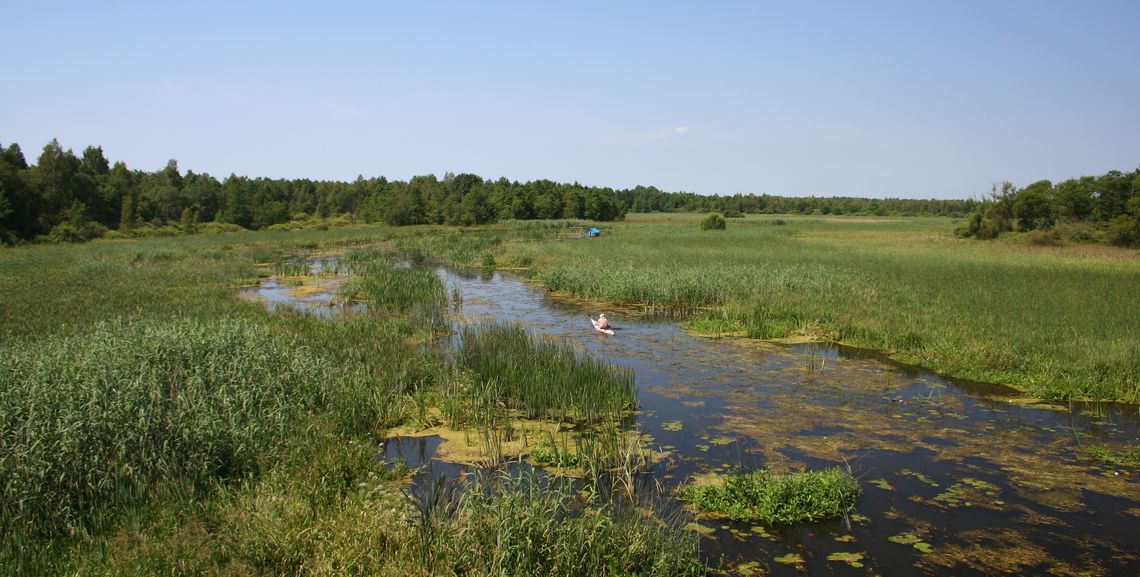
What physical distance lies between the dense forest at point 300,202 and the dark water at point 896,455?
31.9m

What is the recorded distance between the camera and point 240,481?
7609 millimetres

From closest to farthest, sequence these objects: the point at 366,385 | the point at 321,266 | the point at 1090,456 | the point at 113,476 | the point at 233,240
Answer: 1. the point at 113,476
2. the point at 1090,456
3. the point at 366,385
4. the point at 321,266
5. the point at 233,240

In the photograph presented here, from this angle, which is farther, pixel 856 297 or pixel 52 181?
pixel 52 181

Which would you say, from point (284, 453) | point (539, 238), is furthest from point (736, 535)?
point (539, 238)

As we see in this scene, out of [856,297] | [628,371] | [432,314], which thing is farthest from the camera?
[856,297]

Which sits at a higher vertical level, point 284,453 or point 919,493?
point 284,453

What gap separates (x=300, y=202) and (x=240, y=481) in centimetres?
9851

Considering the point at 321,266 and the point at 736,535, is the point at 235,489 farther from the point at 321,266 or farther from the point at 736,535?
the point at 321,266

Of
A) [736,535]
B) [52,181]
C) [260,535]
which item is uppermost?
[52,181]

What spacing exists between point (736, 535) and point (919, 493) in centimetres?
269

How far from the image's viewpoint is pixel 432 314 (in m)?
18.6

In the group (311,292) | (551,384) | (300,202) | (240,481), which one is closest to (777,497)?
(551,384)

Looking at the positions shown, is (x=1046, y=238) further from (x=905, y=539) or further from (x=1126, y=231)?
(x=905, y=539)

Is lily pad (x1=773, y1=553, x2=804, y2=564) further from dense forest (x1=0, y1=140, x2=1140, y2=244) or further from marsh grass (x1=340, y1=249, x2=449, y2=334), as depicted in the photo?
dense forest (x1=0, y1=140, x2=1140, y2=244)
